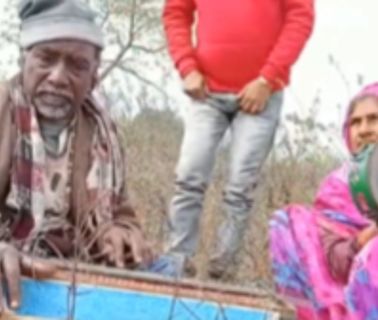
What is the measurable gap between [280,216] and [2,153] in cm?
151

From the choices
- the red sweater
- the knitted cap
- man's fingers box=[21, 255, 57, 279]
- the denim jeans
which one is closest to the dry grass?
the denim jeans

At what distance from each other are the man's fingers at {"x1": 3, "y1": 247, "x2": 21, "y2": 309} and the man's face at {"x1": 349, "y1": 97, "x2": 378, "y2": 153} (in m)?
2.25

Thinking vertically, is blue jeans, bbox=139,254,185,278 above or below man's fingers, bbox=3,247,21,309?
below

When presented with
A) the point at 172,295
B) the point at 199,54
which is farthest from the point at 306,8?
the point at 172,295

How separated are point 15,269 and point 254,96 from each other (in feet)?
8.66

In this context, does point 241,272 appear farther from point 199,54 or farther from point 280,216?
point 199,54

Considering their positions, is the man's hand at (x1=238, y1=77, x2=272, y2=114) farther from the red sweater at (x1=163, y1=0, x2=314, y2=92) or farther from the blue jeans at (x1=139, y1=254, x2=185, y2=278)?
the blue jeans at (x1=139, y1=254, x2=185, y2=278)

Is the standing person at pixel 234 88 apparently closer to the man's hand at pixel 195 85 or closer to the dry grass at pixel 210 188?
the man's hand at pixel 195 85

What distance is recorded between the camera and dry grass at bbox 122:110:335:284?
6285mm

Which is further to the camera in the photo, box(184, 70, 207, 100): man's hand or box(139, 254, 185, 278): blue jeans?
box(184, 70, 207, 100): man's hand

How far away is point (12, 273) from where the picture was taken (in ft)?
12.4

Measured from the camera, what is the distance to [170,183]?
7.90 metres

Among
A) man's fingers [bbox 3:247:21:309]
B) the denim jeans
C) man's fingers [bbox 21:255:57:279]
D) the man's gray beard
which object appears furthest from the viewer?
the denim jeans

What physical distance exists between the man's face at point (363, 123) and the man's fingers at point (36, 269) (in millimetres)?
2203
